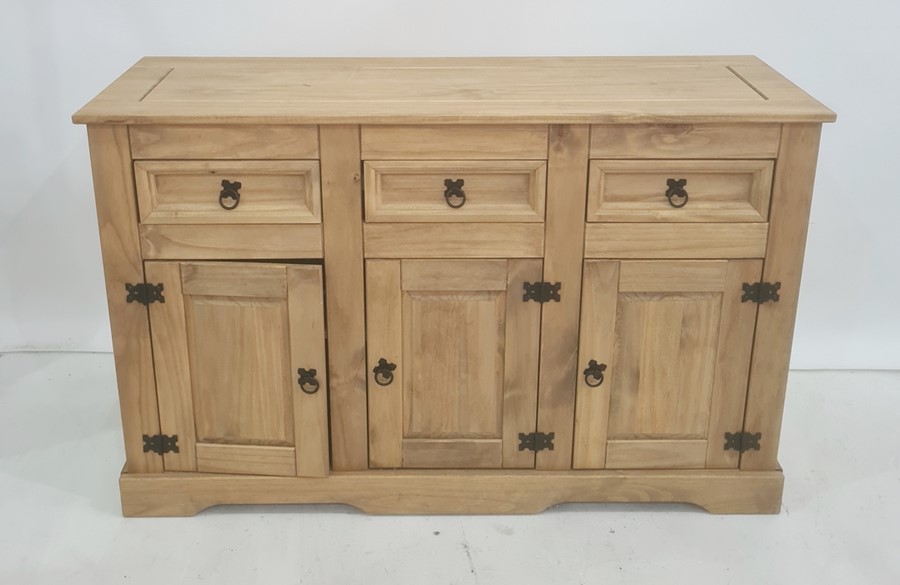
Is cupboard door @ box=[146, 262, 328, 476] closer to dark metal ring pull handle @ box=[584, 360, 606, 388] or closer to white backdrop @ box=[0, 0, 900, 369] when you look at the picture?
dark metal ring pull handle @ box=[584, 360, 606, 388]

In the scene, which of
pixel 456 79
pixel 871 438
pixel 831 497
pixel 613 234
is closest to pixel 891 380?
pixel 871 438

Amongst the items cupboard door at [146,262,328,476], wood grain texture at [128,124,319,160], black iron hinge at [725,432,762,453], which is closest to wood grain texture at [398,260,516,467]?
cupboard door at [146,262,328,476]

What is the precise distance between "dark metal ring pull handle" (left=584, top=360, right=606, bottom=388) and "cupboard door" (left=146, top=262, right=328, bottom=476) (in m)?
0.60

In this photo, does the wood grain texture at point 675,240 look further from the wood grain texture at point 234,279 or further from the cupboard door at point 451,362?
the wood grain texture at point 234,279

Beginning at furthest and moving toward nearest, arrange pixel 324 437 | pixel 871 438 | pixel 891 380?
pixel 891 380
pixel 871 438
pixel 324 437

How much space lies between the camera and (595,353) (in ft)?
8.42

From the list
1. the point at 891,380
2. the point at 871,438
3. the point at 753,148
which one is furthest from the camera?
the point at 891,380

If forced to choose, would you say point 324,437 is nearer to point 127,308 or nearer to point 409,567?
point 409,567

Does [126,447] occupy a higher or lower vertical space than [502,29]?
lower

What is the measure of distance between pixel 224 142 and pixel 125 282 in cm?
39

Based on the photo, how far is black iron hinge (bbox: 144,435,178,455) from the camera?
2.62 m

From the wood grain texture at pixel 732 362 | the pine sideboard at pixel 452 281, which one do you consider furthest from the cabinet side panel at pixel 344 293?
the wood grain texture at pixel 732 362

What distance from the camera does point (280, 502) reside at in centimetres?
268

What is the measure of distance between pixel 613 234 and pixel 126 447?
1222 millimetres
